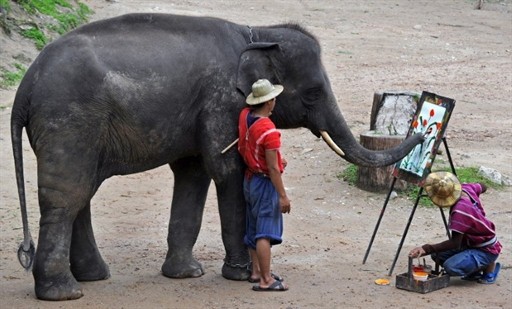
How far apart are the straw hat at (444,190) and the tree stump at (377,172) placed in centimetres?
272

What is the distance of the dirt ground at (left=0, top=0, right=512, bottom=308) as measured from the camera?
7688mm

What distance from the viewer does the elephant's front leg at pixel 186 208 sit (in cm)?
827

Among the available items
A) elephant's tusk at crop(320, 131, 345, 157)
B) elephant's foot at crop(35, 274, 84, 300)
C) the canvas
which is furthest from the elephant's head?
elephant's foot at crop(35, 274, 84, 300)

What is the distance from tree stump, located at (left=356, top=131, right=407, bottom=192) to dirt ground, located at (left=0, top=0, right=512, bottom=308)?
139mm

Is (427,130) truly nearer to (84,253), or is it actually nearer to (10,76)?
(84,253)

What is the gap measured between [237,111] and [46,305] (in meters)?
1.96

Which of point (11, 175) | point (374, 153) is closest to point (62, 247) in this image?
point (374, 153)

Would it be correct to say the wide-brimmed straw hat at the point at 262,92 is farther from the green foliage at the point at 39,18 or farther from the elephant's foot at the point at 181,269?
the green foliage at the point at 39,18

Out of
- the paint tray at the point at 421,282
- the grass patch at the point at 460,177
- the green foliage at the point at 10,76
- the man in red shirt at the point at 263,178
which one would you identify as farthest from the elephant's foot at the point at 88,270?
the green foliage at the point at 10,76

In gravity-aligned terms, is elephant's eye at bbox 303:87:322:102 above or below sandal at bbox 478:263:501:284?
above

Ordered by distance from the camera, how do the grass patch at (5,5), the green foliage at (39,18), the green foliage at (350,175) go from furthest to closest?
1. the grass patch at (5,5)
2. the green foliage at (39,18)
3. the green foliage at (350,175)

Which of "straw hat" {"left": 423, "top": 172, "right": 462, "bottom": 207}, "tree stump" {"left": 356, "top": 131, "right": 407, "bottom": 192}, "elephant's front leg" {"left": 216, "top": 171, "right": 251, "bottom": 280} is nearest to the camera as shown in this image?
"straw hat" {"left": 423, "top": 172, "right": 462, "bottom": 207}

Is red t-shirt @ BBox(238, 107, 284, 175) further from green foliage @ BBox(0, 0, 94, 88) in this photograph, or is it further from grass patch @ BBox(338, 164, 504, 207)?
green foliage @ BBox(0, 0, 94, 88)

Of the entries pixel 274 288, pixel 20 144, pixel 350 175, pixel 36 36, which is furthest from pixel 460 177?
pixel 36 36
